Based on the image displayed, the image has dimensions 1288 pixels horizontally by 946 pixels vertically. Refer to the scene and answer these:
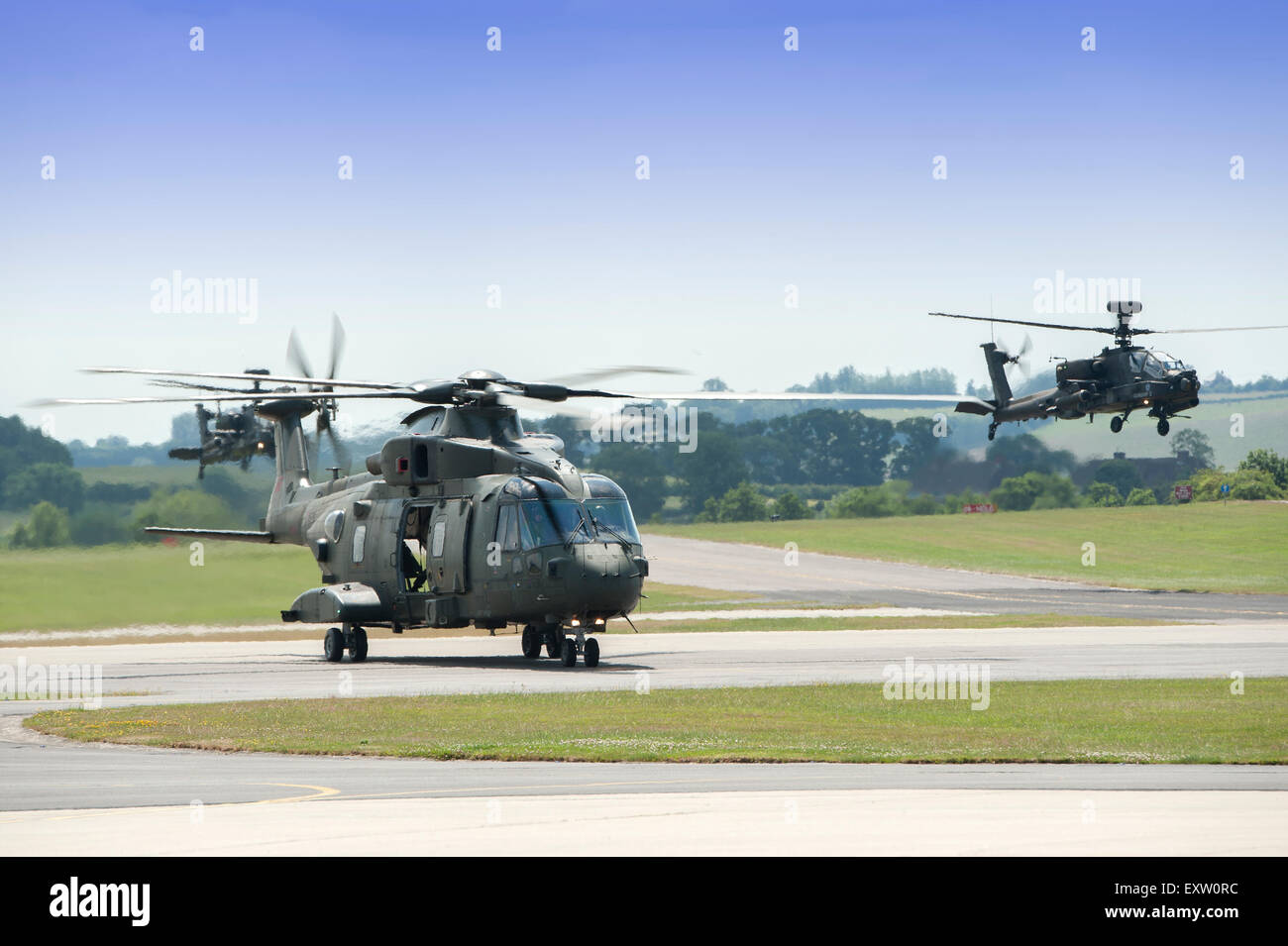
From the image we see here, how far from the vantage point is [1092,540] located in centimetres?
8288

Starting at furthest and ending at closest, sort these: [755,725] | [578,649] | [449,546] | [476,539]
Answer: [449,546], [476,539], [578,649], [755,725]

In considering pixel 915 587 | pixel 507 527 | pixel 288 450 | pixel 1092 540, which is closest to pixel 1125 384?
pixel 915 587

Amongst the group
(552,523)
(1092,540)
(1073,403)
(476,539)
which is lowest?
(1092,540)

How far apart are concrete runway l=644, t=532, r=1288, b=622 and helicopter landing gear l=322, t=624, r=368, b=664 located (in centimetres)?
2426

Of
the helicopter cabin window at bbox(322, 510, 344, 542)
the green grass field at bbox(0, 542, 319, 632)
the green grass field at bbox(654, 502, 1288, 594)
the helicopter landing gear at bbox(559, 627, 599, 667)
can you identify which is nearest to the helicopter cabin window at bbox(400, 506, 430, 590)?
the helicopter cabin window at bbox(322, 510, 344, 542)

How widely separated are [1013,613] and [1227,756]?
3388 cm

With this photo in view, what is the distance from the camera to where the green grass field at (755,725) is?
16.8m

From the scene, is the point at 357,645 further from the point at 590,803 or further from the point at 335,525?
the point at 590,803

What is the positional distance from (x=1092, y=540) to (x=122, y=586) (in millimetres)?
57860

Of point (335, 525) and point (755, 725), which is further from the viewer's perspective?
point (335, 525)

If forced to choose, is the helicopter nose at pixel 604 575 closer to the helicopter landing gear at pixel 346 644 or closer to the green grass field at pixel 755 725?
the green grass field at pixel 755 725

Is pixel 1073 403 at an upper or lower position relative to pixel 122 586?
upper

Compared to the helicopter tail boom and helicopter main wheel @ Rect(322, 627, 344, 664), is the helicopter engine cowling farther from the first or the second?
the helicopter tail boom
